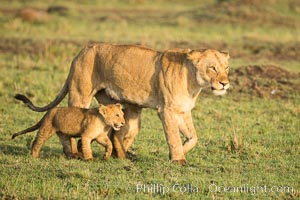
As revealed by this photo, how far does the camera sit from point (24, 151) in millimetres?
9195

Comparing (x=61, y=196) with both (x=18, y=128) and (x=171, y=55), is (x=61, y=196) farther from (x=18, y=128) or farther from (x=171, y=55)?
(x=18, y=128)

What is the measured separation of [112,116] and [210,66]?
133 cm

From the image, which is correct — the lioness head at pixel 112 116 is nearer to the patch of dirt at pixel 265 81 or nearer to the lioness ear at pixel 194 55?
the lioness ear at pixel 194 55

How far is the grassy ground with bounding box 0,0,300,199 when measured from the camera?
289 inches

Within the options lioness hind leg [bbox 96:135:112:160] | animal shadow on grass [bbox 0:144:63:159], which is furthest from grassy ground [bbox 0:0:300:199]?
lioness hind leg [bbox 96:135:112:160]

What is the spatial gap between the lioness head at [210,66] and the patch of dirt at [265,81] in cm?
542

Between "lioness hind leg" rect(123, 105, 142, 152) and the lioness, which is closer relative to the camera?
the lioness

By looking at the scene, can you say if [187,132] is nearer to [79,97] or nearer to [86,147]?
[86,147]

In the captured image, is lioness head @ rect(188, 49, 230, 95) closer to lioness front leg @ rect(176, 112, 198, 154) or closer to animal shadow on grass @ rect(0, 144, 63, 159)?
lioness front leg @ rect(176, 112, 198, 154)

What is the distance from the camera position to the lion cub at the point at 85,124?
8.42m

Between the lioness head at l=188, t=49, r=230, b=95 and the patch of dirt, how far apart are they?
542cm

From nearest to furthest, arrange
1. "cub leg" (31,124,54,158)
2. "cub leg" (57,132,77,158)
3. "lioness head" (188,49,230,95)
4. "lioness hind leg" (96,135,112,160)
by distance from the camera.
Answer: "lioness head" (188,49,230,95), "lioness hind leg" (96,135,112,160), "cub leg" (31,124,54,158), "cub leg" (57,132,77,158)

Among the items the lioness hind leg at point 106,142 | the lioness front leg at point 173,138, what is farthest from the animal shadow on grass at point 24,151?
the lioness front leg at point 173,138

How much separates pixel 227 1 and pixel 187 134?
1871cm
